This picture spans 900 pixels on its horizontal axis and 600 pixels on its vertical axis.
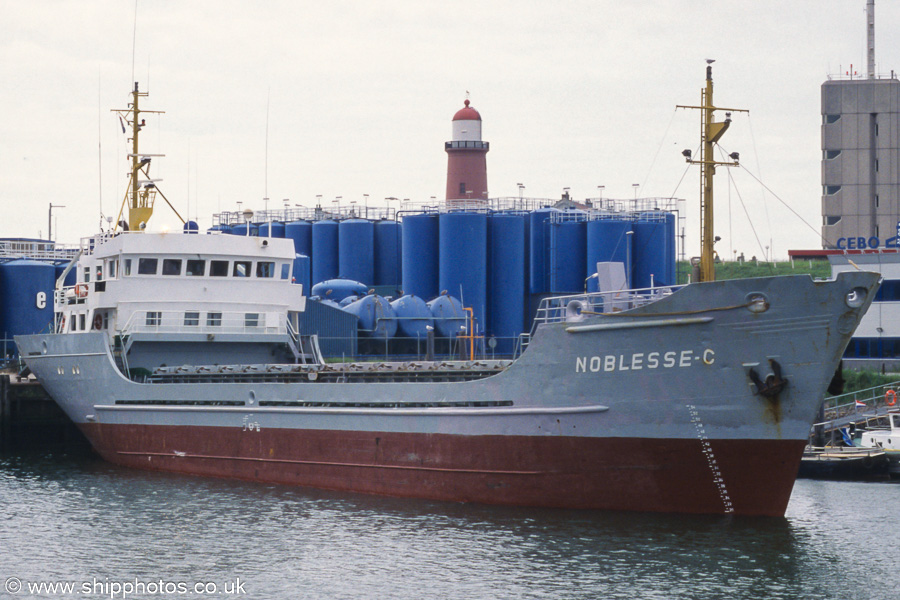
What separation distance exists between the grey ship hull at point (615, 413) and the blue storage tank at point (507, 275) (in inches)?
1138

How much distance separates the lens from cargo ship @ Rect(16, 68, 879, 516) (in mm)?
21141

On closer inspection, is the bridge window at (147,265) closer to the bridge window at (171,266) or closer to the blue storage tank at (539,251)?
the bridge window at (171,266)

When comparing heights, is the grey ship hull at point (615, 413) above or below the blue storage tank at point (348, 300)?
below

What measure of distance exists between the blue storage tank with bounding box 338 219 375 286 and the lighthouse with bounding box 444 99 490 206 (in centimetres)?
630

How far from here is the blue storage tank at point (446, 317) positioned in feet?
162

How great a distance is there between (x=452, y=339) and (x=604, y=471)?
1031 inches

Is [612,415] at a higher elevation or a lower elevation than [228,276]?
lower

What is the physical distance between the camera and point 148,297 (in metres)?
30.6

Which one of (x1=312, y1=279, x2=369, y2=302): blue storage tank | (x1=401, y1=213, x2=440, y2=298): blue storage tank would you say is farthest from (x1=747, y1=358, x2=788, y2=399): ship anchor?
(x1=401, y1=213, x2=440, y2=298): blue storage tank

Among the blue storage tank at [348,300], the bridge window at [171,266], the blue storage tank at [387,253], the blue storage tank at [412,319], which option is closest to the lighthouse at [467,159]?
the blue storage tank at [387,253]

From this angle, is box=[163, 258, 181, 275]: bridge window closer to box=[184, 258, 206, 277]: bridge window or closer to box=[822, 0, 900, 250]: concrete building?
box=[184, 258, 206, 277]: bridge window

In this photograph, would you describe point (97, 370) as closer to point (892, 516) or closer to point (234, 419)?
point (234, 419)

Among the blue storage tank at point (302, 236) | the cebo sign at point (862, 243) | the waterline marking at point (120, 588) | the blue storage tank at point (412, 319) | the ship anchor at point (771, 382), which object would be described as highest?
the blue storage tank at point (302, 236)

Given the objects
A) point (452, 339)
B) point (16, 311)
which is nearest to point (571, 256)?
point (452, 339)
